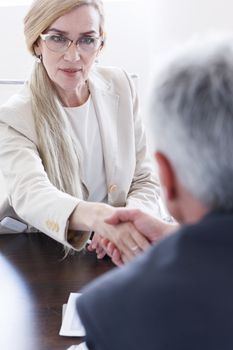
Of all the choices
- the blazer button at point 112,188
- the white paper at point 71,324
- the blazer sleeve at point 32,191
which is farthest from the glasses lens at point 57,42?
the white paper at point 71,324

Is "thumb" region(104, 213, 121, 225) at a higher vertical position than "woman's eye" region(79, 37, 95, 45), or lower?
lower

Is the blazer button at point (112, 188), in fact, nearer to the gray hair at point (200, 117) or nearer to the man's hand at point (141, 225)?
the man's hand at point (141, 225)

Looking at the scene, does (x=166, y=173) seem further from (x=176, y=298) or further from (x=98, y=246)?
(x=98, y=246)

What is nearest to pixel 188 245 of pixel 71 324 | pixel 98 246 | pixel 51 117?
pixel 71 324

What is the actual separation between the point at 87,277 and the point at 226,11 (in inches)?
64.9

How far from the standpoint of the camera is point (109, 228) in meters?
1.43

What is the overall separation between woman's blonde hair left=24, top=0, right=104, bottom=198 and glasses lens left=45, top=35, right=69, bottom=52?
0.04 meters

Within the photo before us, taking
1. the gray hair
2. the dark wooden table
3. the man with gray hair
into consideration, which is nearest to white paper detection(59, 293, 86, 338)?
the dark wooden table

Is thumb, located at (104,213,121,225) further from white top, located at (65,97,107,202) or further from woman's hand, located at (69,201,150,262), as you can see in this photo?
white top, located at (65,97,107,202)

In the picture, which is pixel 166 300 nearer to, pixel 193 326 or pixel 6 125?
pixel 193 326

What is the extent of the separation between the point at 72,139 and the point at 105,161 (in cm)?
15

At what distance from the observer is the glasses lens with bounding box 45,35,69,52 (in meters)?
1.74

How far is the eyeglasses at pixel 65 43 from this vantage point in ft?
5.72

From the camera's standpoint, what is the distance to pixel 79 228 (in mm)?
1501
